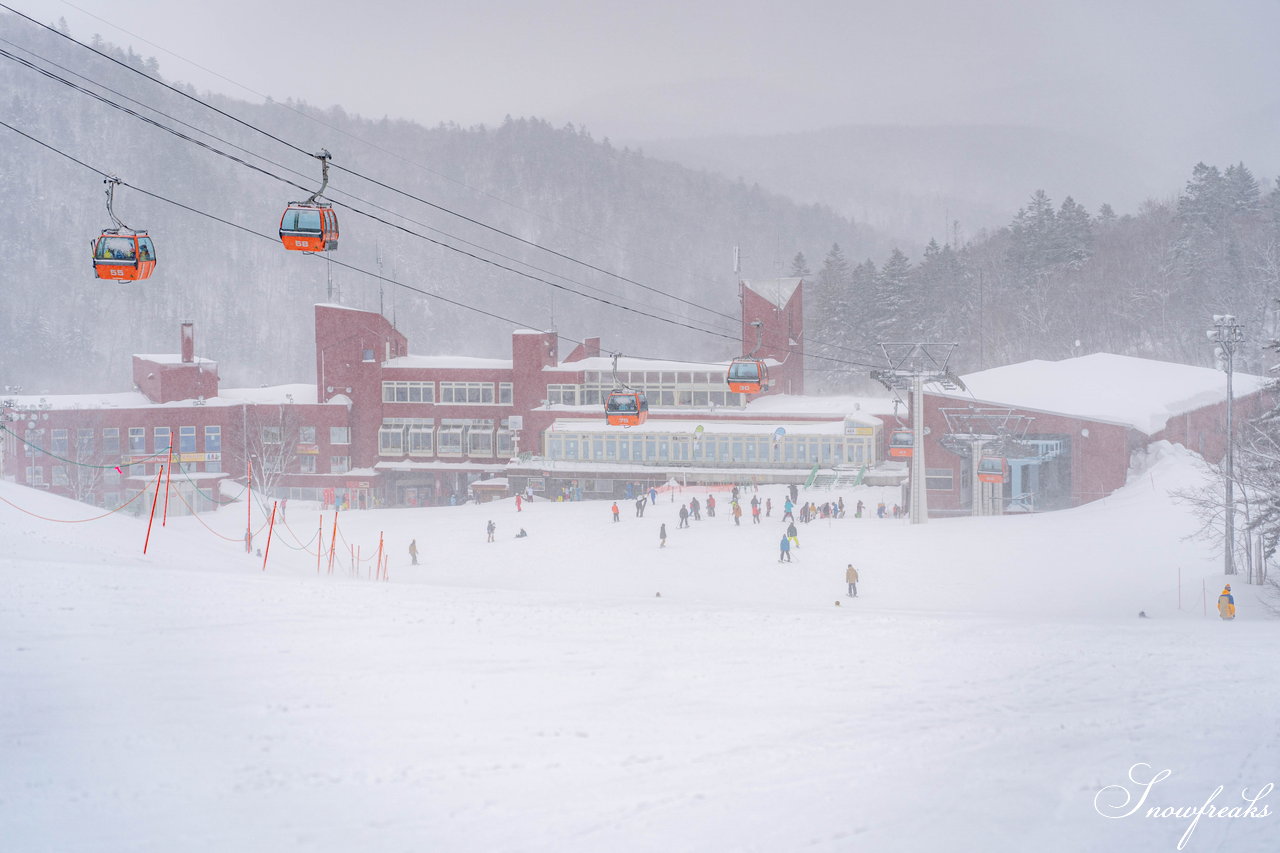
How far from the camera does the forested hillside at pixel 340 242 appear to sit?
95375mm

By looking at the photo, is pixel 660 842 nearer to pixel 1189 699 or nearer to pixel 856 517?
pixel 1189 699

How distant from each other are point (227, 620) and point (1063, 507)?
3089cm

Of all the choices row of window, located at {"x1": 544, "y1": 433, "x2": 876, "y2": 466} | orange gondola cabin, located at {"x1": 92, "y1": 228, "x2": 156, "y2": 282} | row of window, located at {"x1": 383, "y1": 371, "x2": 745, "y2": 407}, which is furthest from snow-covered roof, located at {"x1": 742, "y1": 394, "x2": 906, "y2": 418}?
orange gondola cabin, located at {"x1": 92, "y1": 228, "x2": 156, "y2": 282}

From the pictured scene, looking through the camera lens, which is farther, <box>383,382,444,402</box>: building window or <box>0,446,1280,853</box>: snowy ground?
<box>383,382,444,402</box>: building window

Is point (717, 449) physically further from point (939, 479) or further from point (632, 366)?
point (939, 479)

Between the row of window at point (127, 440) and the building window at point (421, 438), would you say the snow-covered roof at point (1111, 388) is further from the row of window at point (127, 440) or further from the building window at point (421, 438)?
the row of window at point (127, 440)

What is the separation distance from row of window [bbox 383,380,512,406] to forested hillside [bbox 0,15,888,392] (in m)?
38.9

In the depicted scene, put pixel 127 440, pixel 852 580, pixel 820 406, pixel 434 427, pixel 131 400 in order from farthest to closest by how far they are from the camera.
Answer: pixel 434 427
pixel 131 400
pixel 820 406
pixel 127 440
pixel 852 580

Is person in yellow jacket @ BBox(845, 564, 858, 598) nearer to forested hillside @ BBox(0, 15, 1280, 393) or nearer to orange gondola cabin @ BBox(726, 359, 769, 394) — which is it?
orange gondola cabin @ BBox(726, 359, 769, 394)

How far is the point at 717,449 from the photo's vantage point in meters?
43.3

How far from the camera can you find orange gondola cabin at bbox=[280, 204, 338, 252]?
37.7 ft

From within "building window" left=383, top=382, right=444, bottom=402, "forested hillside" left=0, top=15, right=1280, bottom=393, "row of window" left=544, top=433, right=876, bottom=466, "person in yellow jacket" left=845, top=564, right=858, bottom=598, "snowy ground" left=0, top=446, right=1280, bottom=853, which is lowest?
"person in yellow jacket" left=845, top=564, right=858, bottom=598

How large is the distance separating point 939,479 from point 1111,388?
25.1 ft

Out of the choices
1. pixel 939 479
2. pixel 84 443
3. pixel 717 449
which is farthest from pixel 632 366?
pixel 84 443
